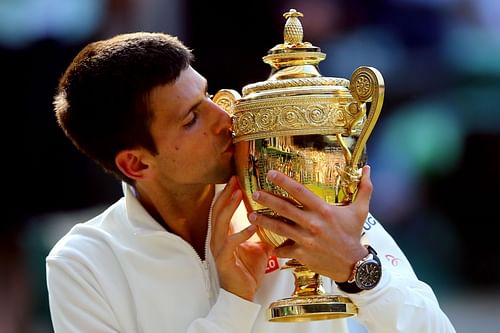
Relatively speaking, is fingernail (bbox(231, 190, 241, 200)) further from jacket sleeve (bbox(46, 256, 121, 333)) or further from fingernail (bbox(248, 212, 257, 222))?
jacket sleeve (bbox(46, 256, 121, 333))

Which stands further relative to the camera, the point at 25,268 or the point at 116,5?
the point at 116,5

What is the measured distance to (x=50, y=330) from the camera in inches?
302

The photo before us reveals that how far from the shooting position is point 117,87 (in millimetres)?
3508

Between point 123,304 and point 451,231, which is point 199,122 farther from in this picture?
point 451,231

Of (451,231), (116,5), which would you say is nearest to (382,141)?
(451,231)

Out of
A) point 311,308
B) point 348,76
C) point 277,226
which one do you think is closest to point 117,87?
point 277,226

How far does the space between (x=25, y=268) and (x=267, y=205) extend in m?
4.74

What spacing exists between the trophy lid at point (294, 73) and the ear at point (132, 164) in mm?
476

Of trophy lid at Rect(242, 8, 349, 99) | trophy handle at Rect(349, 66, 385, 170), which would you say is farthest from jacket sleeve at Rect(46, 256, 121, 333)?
trophy handle at Rect(349, 66, 385, 170)

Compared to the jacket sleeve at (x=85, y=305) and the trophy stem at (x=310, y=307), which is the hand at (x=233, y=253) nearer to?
the jacket sleeve at (x=85, y=305)

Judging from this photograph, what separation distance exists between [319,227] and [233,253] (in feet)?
1.21

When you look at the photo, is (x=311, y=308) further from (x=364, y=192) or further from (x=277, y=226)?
(x=364, y=192)

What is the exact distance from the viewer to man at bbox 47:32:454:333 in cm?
341

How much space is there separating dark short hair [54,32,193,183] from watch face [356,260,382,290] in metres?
0.78
